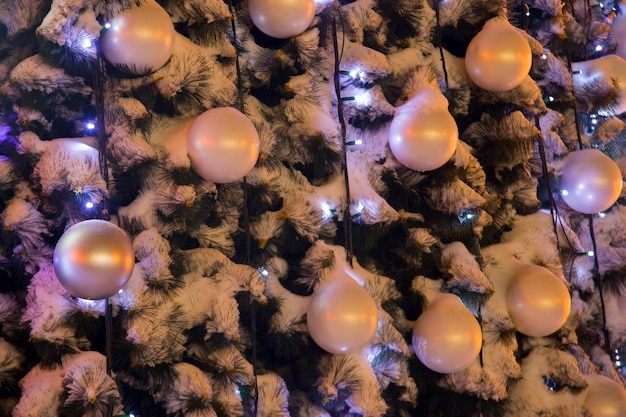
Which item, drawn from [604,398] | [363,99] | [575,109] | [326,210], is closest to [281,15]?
[363,99]

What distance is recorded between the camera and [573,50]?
1486 millimetres

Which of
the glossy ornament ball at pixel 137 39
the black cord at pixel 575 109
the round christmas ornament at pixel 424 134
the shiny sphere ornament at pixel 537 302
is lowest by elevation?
the shiny sphere ornament at pixel 537 302

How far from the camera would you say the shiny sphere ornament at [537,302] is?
112cm

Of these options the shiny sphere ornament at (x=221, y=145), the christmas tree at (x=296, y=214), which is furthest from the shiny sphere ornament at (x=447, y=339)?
the shiny sphere ornament at (x=221, y=145)

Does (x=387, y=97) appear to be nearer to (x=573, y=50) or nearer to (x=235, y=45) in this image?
(x=235, y=45)

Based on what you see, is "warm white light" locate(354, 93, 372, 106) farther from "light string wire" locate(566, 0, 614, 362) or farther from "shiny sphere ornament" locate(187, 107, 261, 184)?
"light string wire" locate(566, 0, 614, 362)

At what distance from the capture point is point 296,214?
101 centimetres

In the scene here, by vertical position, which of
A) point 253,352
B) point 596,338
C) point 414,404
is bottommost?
point 596,338

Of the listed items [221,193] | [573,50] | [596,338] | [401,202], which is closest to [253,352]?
[221,193]

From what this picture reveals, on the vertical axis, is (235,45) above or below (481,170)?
above

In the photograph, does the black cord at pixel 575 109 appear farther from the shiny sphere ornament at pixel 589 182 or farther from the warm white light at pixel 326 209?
the warm white light at pixel 326 209

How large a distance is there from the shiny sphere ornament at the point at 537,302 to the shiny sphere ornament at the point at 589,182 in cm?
23

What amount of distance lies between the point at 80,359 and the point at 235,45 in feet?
1.61

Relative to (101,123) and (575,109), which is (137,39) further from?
(575,109)
